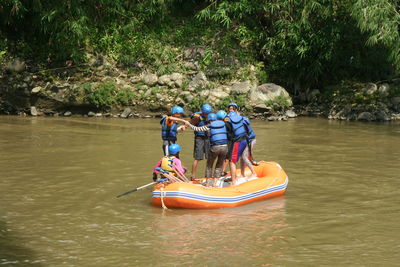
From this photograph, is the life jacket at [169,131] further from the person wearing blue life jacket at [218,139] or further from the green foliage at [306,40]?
the green foliage at [306,40]

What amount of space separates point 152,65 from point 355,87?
7276 millimetres

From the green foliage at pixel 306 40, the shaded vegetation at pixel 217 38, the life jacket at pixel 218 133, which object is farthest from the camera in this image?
the green foliage at pixel 306 40

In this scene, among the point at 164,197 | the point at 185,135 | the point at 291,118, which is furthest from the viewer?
the point at 291,118

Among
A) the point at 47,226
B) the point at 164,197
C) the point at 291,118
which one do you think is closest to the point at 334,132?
the point at 291,118

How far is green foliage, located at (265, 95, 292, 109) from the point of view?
19320 millimetres

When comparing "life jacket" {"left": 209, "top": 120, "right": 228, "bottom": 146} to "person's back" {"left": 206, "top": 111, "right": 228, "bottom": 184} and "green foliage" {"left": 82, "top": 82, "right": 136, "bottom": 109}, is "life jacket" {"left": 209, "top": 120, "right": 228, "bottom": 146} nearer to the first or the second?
"person's back" {"left": 206, "top": 111, "right": 228, "bottom": 184}

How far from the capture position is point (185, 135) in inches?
612

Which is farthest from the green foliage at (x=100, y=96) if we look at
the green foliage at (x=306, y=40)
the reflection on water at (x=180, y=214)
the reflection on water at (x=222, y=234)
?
the reflection on water at (x=222, y=234)

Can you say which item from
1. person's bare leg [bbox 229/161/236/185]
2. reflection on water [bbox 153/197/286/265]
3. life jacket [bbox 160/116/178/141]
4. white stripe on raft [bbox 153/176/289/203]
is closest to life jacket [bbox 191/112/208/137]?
life jacket [bbox 160/116/178/141]

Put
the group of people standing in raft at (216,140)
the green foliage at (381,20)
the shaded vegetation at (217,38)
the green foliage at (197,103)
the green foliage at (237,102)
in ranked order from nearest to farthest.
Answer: the group of people standing in raft at (216,140)
the green foliage at (381,20)
the green foliage at (197,103)
the green foliage at (237,102)
the shaded vegetation at (217,38)

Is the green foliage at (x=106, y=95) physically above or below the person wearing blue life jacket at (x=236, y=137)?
above

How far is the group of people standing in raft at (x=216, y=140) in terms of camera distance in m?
8.58

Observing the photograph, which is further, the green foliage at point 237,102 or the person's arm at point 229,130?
the green foliage at point 237,102

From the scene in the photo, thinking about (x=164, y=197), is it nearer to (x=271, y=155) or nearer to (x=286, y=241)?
(x=286, y=241)
